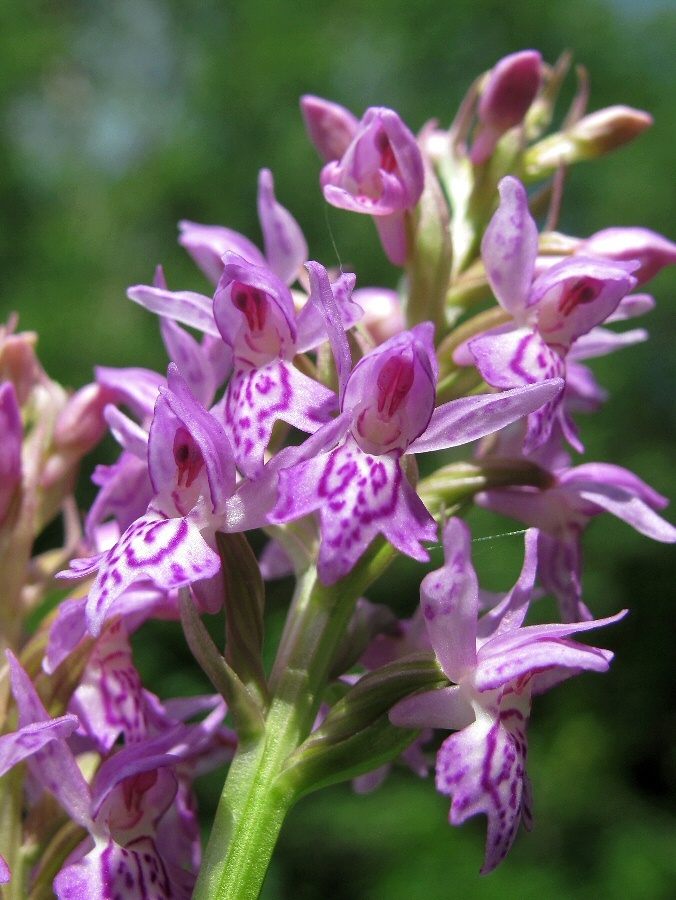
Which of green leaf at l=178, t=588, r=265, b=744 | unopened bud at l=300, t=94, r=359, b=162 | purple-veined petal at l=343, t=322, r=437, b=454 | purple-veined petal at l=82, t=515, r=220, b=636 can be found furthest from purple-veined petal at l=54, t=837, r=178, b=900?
unopened bud at l=300, t=94, r=359, b=162

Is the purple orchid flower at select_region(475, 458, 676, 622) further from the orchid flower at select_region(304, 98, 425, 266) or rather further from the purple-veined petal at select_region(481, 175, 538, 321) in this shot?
the orchid flower at select_region(304, 98, 425, 266)

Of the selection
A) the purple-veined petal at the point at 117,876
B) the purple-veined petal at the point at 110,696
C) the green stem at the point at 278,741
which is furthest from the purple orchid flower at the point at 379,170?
the purple-veined petal at the point at 117,876

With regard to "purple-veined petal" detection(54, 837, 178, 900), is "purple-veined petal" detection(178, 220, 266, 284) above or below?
above

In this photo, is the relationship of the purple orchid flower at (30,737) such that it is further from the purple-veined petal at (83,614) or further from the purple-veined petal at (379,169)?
the purple-veined petal at (379,169)

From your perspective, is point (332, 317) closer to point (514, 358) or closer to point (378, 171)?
point (514, 358)

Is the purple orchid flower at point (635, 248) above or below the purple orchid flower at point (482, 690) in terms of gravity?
above

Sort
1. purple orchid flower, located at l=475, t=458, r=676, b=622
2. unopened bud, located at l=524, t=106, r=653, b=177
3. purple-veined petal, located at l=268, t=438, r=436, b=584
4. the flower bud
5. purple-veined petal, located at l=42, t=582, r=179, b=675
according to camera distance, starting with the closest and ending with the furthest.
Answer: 1. purple-veined petal, located at l=268, t=438, r=436, b=584
2. purple-veined petal, located at l=42, t=582, r=179, b=675
3. purple orchid flower, located at l=475, t=458, r=676, b=622
4. the flower bud
5. unopened bud, located at l=524, t=106, r=653, b=177
